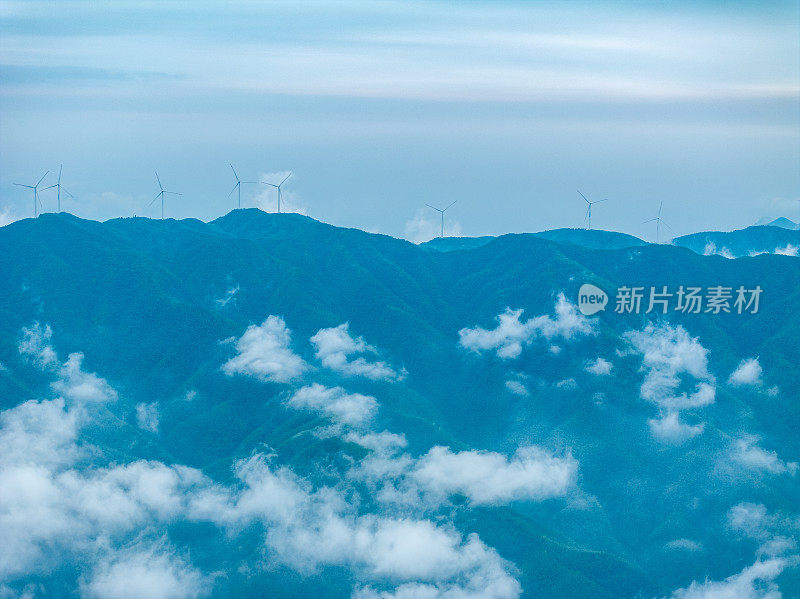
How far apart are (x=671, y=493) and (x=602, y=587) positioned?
3723cm

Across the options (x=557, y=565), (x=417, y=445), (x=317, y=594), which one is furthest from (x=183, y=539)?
(x=557, y=565)

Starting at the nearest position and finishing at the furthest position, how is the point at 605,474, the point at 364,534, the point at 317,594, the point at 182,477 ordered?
the point at 317,594 < the point at 364,534 < the point at 182,477 < the point at 605,474

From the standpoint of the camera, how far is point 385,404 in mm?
197125

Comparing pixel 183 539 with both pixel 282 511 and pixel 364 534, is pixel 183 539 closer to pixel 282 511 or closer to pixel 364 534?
pixel 282 511

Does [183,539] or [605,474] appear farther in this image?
[605,474]

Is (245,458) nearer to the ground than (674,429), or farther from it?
nearer to the ground

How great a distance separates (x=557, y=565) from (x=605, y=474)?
126ft

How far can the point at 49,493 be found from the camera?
552 feet

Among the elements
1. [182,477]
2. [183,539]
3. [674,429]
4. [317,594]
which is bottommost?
[317,594]

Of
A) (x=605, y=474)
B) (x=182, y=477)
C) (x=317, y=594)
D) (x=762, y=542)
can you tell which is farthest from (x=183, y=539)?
(x=762, y=542)

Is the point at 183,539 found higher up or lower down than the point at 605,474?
lower down

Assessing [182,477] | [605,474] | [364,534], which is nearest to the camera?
[364,534]

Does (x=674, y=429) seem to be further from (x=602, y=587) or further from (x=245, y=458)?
(x=245, y=458)

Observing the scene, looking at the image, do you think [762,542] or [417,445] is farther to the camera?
[417,445]
